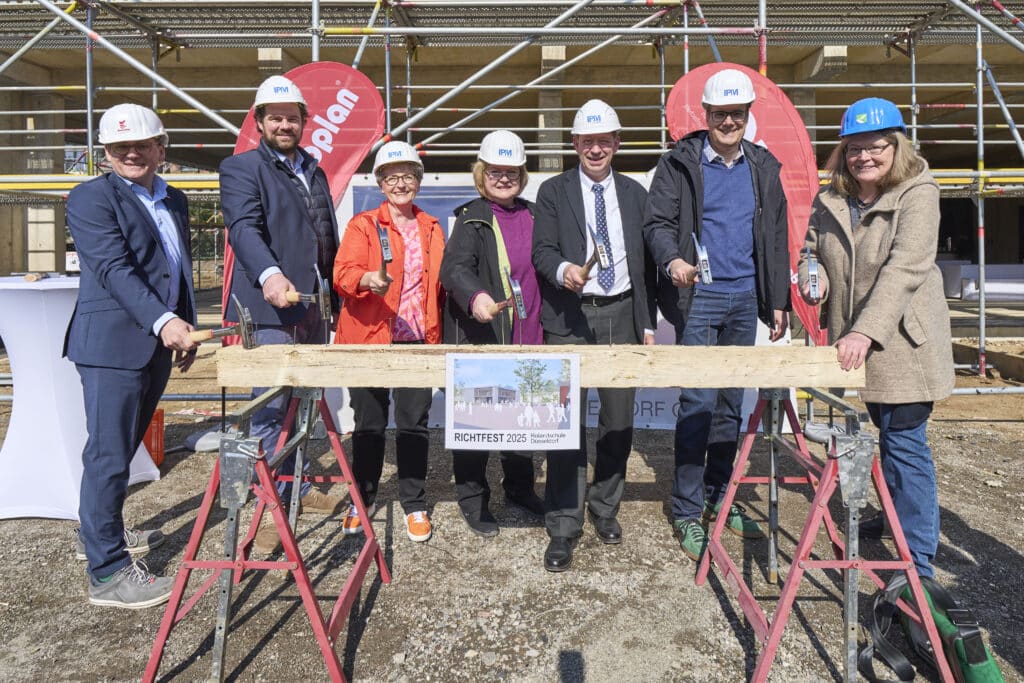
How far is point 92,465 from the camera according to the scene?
269 cm

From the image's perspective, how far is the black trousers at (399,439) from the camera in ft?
10.6

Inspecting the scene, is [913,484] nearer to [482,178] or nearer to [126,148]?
[482,178]

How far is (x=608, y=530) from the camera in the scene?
3.25 metres

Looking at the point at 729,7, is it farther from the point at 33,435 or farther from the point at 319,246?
the point at 33,435

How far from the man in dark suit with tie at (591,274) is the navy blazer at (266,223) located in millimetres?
997

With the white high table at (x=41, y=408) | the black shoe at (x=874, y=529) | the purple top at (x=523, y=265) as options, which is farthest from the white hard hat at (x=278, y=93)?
the black shoe at (x=874, y=529)

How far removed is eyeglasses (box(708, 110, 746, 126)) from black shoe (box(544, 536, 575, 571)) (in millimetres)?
1906

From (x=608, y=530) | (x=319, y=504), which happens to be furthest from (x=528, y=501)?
(x=319, y=504)

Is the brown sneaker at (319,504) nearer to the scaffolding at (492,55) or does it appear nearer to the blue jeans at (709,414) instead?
the blue jeans at (709,414)

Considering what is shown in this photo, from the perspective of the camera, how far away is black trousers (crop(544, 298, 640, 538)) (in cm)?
303

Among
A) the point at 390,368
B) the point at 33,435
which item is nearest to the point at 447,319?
the point at 390,368

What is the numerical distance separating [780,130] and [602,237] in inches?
93.6

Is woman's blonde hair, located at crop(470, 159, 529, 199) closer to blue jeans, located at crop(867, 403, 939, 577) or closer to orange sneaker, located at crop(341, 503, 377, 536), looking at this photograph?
orange sneaker, located at crop(341, 503, 377, 536)

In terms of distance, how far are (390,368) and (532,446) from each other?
523mm
